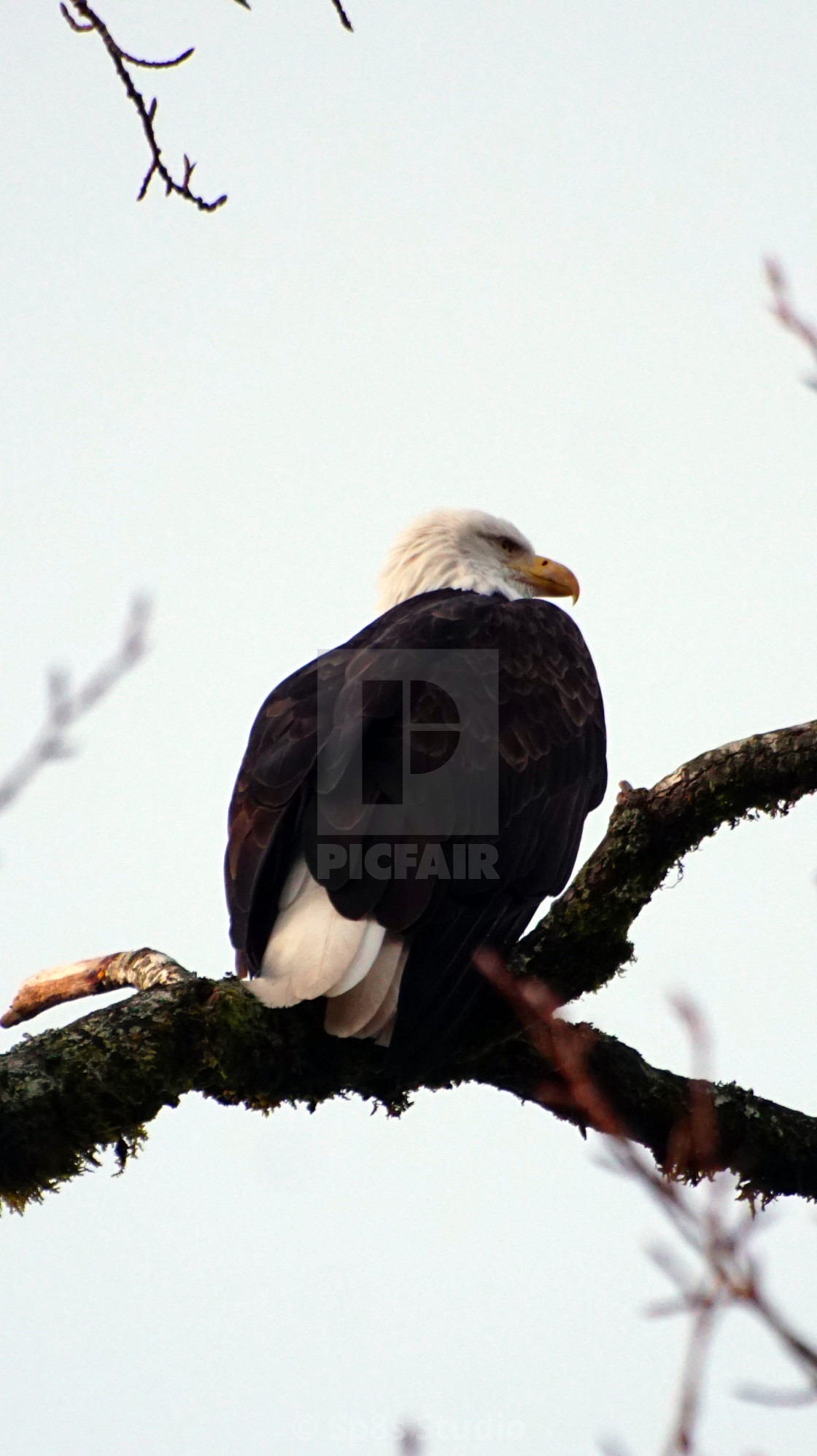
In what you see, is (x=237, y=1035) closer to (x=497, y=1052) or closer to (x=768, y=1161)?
(x=497, y=1052)

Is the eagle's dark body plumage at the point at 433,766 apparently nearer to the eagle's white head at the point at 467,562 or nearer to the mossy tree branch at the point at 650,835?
Result: the mossy tree branch at the point at 650,835

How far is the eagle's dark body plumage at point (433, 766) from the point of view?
12.4ft

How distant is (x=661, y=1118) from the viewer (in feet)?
13.1

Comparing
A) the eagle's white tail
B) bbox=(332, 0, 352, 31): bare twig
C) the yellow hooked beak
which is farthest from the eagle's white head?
bbox=(332, 0, 352, 31): bare twig

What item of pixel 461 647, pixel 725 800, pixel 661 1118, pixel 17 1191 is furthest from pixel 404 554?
pixel 17 1191

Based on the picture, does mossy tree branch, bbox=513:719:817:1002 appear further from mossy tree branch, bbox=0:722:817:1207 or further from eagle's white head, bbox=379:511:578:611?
eagle's white head, bbox=379:511:578:611

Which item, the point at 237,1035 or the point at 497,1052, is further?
the point at 497,1052

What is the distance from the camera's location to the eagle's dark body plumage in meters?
3.79

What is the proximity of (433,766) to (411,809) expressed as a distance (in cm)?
19

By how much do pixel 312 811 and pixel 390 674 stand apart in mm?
543

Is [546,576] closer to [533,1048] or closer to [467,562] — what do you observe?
[467,562]

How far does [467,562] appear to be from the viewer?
6.04m

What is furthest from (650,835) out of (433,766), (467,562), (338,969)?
(467,562)

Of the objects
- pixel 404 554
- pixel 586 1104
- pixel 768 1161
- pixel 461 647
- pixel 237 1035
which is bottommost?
pixel 586 1104
